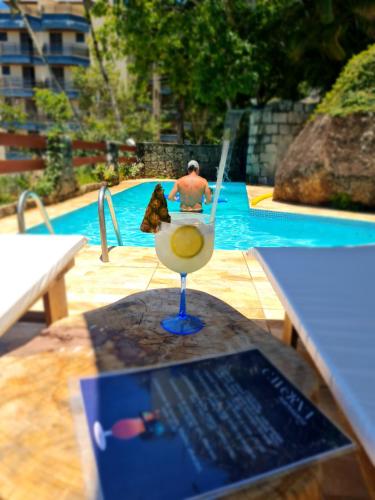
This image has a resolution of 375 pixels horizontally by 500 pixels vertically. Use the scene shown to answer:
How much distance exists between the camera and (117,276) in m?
2.89

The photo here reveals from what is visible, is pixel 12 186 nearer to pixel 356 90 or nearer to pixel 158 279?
pixel 158 279

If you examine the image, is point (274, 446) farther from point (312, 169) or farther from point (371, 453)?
point (312, 169)

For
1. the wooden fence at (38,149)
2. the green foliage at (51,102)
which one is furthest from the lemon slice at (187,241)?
the green foliage at (51,102)

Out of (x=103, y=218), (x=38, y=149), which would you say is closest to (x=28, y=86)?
(x=103, y=218)

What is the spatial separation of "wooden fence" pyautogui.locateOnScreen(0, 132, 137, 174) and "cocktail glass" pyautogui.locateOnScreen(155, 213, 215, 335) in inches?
25.0

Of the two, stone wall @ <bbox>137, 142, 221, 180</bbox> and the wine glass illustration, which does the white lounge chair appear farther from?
stone wall @ <bbox>137, 142, 221, 180</bbox>

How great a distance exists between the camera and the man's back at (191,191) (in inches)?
63.5

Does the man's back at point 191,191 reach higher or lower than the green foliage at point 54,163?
lower

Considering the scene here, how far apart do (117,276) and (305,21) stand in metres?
12.0

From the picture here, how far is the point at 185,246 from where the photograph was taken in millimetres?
1297

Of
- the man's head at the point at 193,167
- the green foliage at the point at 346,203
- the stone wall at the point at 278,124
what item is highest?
the stone wall at the point at 278,124

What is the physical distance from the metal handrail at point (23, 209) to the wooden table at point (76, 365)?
1.40ft

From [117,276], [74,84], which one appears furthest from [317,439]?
[74,84]

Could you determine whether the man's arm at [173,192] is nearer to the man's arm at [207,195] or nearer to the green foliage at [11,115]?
the man's arm at [207,195]
